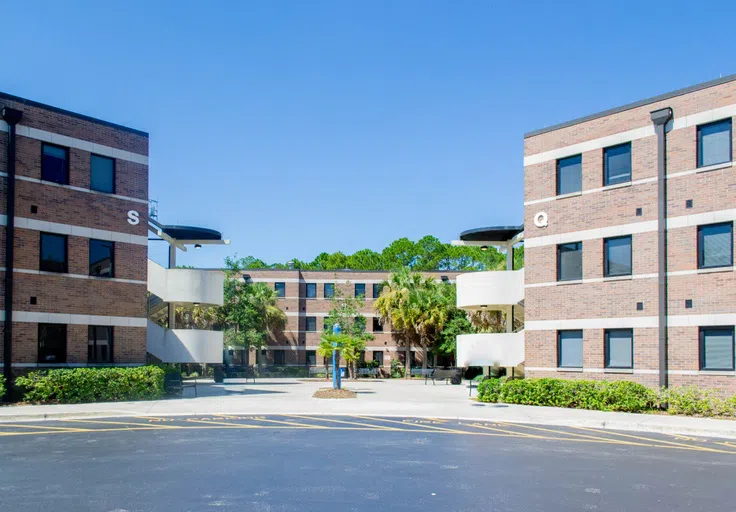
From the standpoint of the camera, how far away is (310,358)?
62281mm

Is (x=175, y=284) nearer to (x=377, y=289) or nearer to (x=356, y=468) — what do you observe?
(x=356, y=468)

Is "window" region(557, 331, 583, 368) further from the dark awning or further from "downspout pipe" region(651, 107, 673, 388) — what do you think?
the dark awning

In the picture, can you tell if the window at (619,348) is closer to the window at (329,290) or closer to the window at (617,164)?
the window at (617,164)

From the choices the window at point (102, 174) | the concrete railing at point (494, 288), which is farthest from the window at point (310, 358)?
the window at point (102, 174)

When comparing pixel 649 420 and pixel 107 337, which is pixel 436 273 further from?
pixel 649 420

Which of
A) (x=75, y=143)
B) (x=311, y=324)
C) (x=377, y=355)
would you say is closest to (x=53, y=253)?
(x=75, y=143)

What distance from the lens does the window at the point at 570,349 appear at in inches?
1052

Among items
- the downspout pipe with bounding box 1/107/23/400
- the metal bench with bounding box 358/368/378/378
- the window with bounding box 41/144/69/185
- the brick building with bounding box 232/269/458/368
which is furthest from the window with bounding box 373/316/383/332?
the downspout pipe with bounding box 1/107/23/400

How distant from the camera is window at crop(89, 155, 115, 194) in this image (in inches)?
1102

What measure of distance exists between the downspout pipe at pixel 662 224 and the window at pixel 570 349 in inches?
125

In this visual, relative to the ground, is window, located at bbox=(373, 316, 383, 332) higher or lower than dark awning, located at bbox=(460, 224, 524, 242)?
lower

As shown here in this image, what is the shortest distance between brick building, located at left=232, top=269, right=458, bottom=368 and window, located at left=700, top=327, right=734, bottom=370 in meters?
38.0

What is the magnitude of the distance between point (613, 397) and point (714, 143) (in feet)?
28.2

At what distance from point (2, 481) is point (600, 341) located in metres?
20.0
